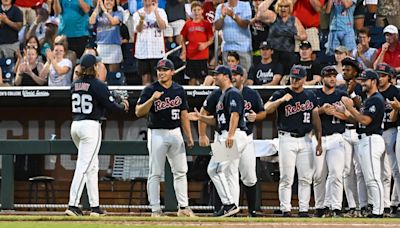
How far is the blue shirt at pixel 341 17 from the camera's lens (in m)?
16.6

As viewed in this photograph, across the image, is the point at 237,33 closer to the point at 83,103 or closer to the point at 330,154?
→ the point at 330,154

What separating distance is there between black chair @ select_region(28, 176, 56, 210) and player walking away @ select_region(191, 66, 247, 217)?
3897 mm

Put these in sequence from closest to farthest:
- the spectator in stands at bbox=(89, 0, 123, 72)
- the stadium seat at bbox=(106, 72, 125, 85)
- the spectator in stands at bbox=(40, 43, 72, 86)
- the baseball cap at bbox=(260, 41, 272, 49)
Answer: the baseball cap at bbox=(260, 41, 272, 49) < the spectator in stands at bbox=(40, 43, 72, 86) < the stadium seat at bbox=(106, 72, 125, 85) < the spectator in stands at bbox=(89, 0, 123, 72)

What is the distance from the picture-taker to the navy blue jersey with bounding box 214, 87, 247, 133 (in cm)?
1333

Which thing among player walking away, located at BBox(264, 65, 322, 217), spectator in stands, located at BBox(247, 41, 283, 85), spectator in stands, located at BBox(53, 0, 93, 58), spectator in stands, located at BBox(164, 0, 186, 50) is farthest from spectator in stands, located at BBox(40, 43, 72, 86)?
player walking away, located at BBox(264, 65, 322, 217)

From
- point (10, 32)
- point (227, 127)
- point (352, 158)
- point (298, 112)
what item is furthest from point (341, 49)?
point (10, 32)

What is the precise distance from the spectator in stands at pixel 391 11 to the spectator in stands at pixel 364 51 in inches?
37.3

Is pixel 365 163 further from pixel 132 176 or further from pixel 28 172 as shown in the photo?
pixel 28 172

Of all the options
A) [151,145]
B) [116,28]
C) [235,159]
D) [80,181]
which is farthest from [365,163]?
[116,28]

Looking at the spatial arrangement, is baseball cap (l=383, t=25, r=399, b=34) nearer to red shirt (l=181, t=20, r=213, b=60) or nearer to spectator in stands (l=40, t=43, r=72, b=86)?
red shirt (l=181, t=20, r=213, b=60)

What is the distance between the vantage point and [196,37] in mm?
16656

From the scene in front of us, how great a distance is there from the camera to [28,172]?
1727cm

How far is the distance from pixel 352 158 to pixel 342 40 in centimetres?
265

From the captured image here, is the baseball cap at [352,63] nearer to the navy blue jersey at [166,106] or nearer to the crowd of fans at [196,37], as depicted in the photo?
the crowd of fans at [196,37]
